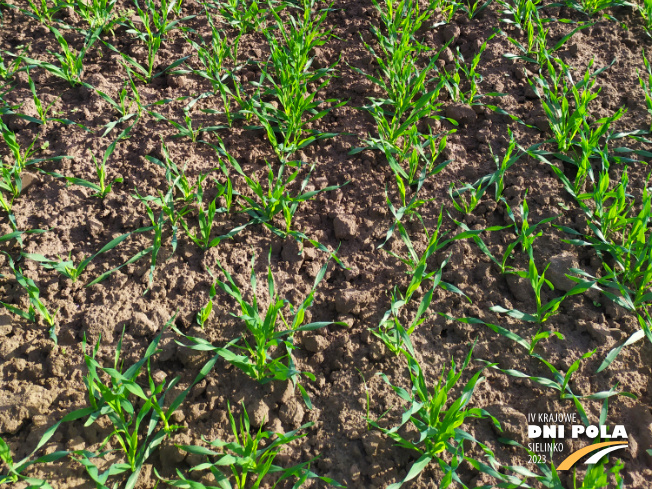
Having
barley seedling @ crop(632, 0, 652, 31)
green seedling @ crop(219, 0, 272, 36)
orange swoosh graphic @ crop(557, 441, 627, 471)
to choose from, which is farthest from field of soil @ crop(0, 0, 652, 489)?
barley seedling @ crop(632, 0, 652, 31)

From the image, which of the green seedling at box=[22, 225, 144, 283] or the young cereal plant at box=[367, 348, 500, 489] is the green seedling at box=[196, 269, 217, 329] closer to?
the green seedling at box=[22, 225, 144, 283]

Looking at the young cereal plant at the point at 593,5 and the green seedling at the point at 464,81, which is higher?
the young cereal plant at the point at 593,5

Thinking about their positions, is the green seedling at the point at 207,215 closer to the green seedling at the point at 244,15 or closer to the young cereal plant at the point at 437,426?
the young cereal plant at the point at 437,426

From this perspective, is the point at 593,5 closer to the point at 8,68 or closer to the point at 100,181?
the point at 100,181

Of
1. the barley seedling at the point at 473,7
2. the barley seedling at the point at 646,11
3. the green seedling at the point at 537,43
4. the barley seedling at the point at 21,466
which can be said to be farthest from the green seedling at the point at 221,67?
the barley seedling at the point at 646,11

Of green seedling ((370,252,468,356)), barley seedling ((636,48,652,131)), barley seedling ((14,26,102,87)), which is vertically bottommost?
green seedling ((370,252,468,356))

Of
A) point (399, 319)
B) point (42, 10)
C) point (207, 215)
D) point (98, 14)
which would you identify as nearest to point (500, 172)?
point (399, 319)

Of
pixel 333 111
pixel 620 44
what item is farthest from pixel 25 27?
pixel 620 44

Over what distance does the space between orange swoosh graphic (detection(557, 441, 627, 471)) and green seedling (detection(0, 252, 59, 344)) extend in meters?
1.69

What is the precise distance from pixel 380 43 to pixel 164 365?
6.25 ft

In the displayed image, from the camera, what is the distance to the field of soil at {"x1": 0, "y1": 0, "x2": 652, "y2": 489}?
1.58 metres

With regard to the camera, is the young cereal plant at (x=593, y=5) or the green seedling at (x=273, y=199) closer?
the green seedling at (x=273, y=199)

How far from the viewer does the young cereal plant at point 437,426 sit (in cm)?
146

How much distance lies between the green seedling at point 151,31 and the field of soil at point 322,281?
7 centimetres
